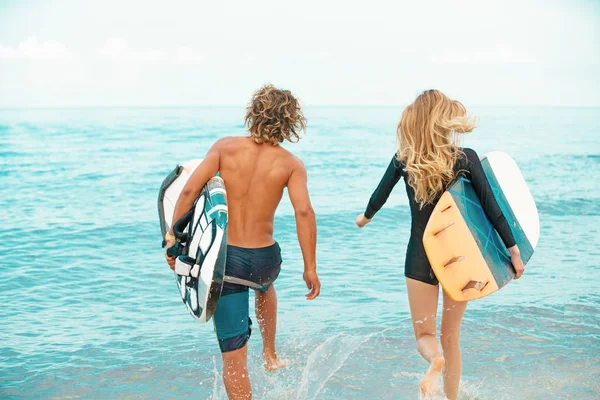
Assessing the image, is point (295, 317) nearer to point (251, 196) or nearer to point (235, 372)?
point (235, 372)

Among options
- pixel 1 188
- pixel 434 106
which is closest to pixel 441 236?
pixel 434 106

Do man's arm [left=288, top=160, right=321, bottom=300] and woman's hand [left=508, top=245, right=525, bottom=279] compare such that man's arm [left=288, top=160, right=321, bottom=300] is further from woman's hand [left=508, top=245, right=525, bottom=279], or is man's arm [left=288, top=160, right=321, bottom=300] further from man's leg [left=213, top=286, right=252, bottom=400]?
woman's hand [left=508, top=245, right=525, bottom=279]

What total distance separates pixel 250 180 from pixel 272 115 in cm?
38

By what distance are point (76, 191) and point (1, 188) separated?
6.36 ft

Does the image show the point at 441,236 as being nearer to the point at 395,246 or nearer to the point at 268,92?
the point at 268,92

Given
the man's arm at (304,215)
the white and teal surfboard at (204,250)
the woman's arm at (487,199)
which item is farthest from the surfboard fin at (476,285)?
the white and teal surfboard at (204,250)

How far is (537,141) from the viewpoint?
28.3m

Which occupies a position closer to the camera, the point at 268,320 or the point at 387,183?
the point at 387,183

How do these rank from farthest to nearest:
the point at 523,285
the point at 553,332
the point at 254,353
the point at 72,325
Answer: the point at 523,285 < the point at 72,325 < the point at 553,332 < the point at 254,353

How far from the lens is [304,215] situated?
361 cm

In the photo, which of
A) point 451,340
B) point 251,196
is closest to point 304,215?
point 251,196

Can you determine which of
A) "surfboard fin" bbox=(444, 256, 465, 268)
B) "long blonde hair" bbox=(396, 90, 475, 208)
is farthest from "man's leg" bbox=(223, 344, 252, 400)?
"long blonde hair" bbox=(396, 90, 475, 208)

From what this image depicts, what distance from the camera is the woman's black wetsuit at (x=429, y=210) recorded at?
3.44 metres

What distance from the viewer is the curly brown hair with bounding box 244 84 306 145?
357cm
